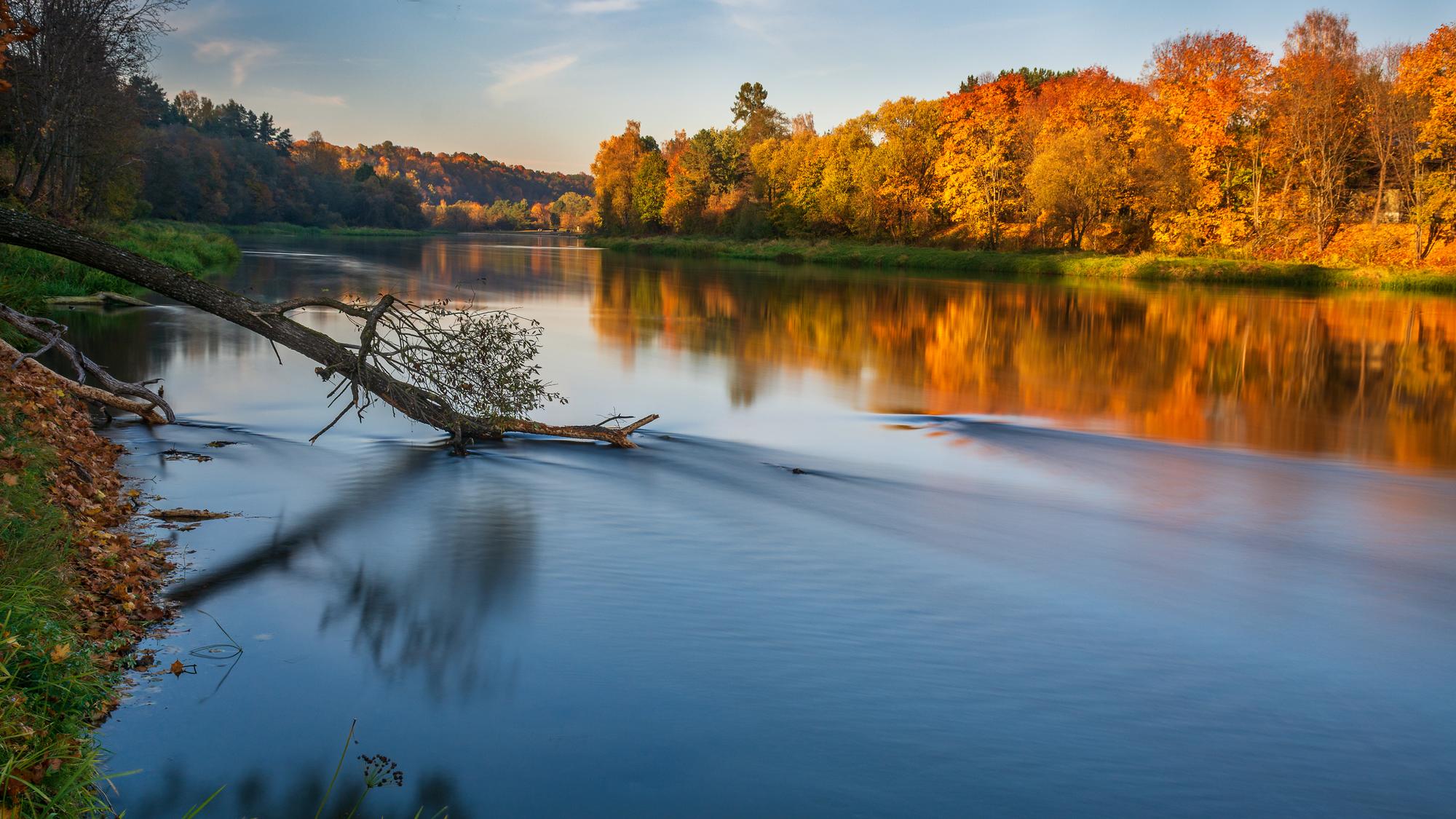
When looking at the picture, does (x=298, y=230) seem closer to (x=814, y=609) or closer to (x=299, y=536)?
(x=299, y=536)

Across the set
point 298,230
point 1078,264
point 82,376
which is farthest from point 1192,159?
point 298,230

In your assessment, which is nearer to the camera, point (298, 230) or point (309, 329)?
point (309, 329)

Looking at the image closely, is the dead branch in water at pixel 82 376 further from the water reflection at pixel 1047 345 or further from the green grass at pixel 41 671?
the water reflection at pixel 1047 345

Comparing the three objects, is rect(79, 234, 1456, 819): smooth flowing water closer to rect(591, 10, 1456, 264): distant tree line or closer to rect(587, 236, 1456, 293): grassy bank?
rect(587, 236, 1456, 293): grassy bank

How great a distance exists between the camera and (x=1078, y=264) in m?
53.0

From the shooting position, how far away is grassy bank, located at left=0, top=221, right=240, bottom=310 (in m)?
15.2

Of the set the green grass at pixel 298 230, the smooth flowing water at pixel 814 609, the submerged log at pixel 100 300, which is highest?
the green grass at pixel 298 230

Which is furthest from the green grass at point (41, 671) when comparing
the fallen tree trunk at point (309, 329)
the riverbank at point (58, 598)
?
the fallen tree trunk at point (309, 329)

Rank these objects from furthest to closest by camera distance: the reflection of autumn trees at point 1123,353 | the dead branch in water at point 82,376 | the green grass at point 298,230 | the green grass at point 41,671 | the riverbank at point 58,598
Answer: the green grass at point 298,230
the reflection of autumn trees at point 1123,353
the dead branch in water at point 82,376
the riverbank at point 58,598
the green grass at point 41,671

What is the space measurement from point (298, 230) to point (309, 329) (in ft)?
362

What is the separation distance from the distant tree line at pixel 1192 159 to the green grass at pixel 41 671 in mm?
54167

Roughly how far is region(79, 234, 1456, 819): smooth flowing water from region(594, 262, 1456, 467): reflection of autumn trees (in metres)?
0.23

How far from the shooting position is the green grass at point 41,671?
3.57m

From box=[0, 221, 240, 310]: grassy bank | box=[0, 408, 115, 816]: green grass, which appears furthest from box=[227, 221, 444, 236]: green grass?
box=[0, 408, 115, 816]: green grass
